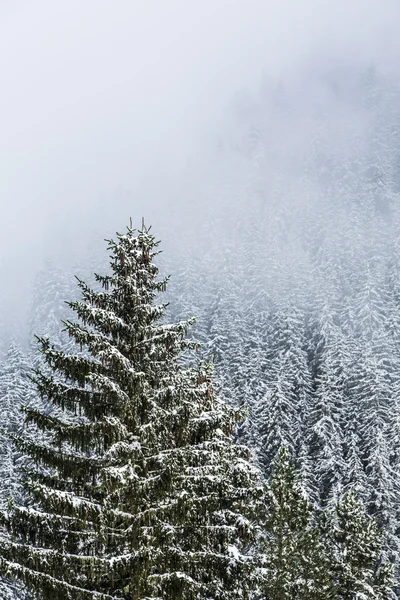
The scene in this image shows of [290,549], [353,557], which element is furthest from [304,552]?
[353,557]

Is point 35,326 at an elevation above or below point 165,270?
below

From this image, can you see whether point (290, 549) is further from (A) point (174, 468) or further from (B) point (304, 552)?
(A) point (174, 468)

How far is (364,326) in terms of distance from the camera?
87750 mm

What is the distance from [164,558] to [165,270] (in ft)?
486

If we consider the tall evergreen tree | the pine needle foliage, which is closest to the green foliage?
the tall evergreen tree

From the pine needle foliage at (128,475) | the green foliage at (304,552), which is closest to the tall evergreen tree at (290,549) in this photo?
the green foliage at (304,552)

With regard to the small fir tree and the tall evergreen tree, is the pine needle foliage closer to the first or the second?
the tall evergreen tree

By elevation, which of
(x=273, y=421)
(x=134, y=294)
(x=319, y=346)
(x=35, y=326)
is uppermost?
(x=35, y=326)

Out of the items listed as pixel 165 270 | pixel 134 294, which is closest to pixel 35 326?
pixel 165 270

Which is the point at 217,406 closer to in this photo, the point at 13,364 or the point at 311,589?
the point at 311,589

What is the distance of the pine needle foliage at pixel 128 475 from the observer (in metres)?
10.2

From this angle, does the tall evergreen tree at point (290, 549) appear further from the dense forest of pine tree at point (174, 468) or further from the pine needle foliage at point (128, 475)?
the pine needle foliage at point (128, 475)

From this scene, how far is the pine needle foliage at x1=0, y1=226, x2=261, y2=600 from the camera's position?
401 inches

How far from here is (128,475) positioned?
10328 mm
